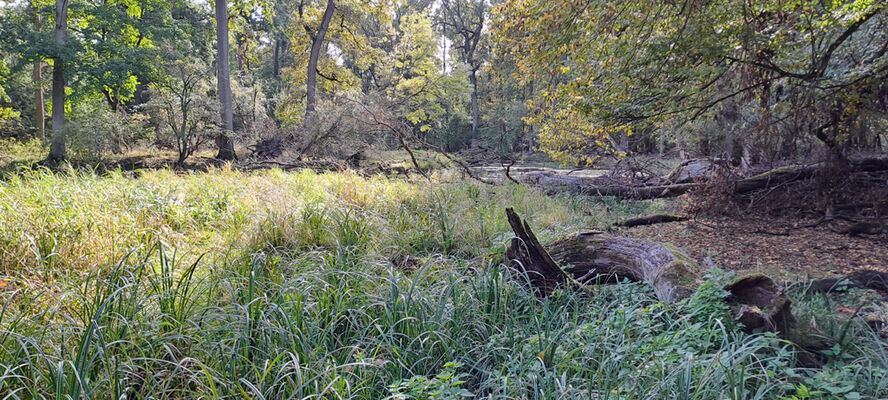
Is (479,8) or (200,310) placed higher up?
(479,8)

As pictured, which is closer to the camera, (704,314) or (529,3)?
(704,314)

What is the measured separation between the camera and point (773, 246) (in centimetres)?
523

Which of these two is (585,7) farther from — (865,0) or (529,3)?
(865,0)

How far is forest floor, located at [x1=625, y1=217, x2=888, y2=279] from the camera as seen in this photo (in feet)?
14.5

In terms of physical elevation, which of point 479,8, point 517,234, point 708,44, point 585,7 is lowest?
point 517,234

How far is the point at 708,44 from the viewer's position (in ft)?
13.5

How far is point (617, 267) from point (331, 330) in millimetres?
2332

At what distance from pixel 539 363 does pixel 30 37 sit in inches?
676

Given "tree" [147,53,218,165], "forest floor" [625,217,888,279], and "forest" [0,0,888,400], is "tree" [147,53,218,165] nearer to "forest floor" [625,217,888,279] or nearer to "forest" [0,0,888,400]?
"forest" [0,0,888,400]

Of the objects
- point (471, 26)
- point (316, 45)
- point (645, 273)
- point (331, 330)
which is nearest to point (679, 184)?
point (645, 273)

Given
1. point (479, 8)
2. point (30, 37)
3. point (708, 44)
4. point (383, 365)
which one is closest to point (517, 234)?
point (383, 365)

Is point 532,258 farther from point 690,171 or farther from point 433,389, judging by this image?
point 690,171

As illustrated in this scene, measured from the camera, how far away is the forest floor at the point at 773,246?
4418mm

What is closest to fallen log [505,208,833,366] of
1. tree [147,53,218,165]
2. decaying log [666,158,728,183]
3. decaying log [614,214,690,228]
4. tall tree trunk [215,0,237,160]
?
decaying log [614,214,690,228]
